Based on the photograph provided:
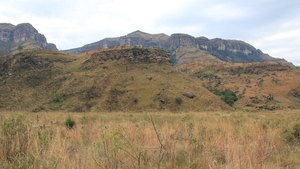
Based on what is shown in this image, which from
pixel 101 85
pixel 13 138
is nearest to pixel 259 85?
pixel 101 85

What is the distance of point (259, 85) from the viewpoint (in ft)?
180

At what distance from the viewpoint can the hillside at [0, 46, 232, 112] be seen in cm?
3120

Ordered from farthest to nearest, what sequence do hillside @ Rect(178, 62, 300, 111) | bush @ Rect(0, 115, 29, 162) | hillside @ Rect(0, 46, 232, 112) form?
hillside @ Rect(178, 62, 300, 111) → hillside @ Rect(0, 46, 232, 112) → bush @ Rect(0, 115, 29, 162)

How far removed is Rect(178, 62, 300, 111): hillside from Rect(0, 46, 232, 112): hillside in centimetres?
1551

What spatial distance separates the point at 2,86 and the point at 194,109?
44.9 meters

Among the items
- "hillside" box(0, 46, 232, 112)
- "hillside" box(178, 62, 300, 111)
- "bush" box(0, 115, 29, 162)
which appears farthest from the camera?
"hillside" box(178, 62, 300, 111)

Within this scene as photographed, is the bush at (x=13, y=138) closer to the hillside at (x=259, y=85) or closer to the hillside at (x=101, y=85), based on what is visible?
the hillside at (x=101, y=85)

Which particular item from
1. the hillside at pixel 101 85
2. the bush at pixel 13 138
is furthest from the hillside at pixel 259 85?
the bush at pixel 13 138

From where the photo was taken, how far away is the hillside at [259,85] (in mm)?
40794

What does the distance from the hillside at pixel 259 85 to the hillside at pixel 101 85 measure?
15.5 meters

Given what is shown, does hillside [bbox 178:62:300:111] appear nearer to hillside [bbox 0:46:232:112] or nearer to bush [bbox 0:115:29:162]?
hillside [bbox 0:46:232:112]

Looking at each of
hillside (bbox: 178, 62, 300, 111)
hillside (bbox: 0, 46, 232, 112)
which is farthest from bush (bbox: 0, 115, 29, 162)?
hillside (bbox: 178, 62, 300, 111)

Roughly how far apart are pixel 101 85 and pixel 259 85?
54.6 metres

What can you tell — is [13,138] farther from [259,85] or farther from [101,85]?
[259,85]
